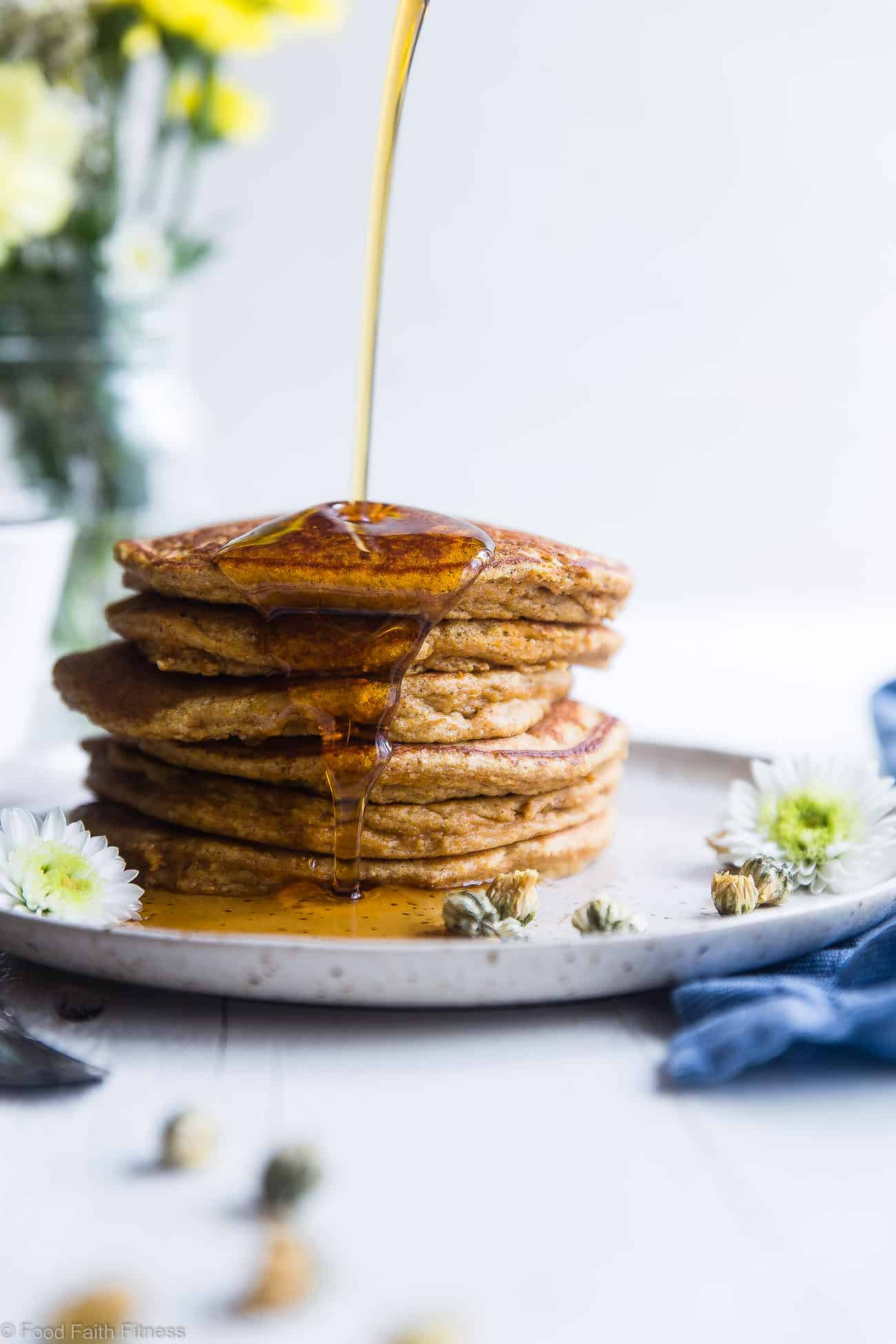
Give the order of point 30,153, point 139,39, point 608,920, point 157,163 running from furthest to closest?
1. point 157,163
2. point 139,39
3. point 30,153
4. point 608,920

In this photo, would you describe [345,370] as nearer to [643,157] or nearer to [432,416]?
[432,416]

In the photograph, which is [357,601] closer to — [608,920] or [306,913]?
[306,913]

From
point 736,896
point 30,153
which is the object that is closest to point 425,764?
point 736,896

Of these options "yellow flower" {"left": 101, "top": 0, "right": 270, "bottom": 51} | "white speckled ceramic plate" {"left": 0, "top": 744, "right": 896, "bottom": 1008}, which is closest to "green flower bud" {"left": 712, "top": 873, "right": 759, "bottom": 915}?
"white speckled ceramic plate" {"left": 0, "top": 744, "right": 896, "bottom": 1008}

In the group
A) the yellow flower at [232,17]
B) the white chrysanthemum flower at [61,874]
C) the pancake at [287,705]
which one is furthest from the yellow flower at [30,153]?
the white chrysanthemum flower at [61,874]

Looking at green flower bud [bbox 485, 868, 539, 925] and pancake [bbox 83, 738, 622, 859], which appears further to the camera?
pancake [bbox 83, 738, 622, 859]

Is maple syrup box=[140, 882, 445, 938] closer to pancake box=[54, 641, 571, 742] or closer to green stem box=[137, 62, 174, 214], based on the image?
pancake box=[54, 641, 571, 742]

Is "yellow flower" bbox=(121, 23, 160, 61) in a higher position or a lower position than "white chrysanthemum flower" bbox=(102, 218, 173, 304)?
higher
